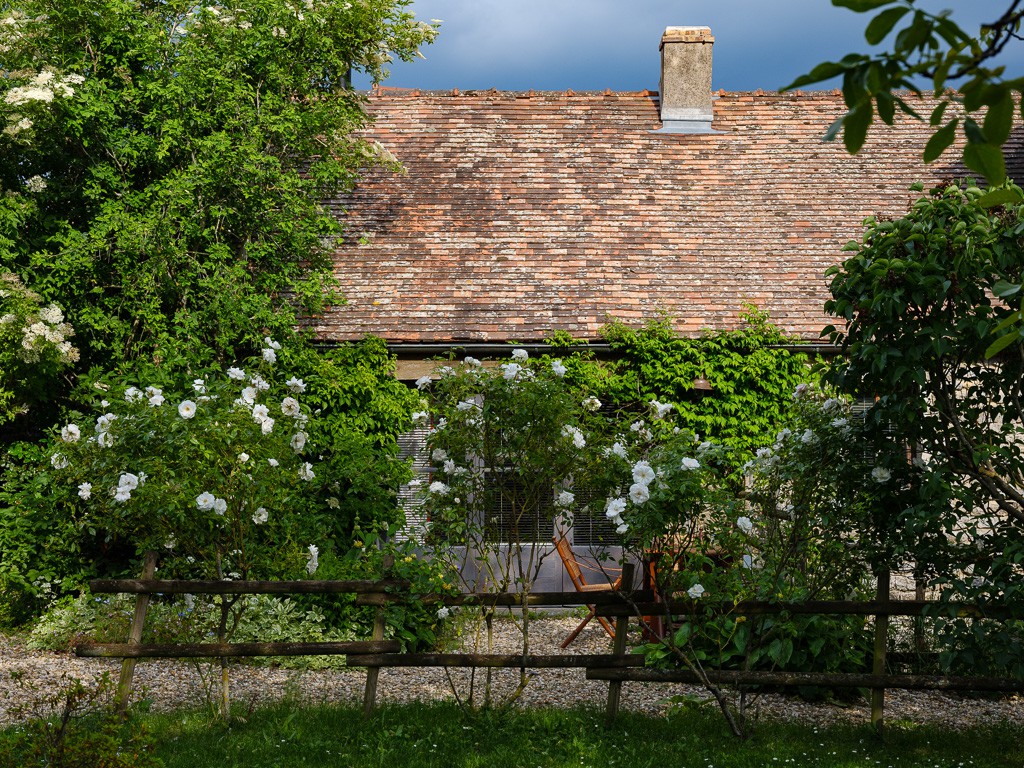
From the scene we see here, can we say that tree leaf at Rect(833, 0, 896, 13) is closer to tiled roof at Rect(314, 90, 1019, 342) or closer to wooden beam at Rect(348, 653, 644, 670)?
wooden beam at Rect(348, 653, 644, 670)

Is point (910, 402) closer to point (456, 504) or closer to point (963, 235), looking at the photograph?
point (963, 235)

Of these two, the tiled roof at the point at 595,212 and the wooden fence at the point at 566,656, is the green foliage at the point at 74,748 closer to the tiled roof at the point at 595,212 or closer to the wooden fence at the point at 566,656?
the wooden fence at the point at 566,656

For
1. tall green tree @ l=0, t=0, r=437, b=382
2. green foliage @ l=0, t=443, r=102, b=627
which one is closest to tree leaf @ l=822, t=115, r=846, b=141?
tall green tree @ l=0, t=0, r=437, b=382

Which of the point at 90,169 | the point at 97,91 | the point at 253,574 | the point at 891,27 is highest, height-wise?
the point at 97,91

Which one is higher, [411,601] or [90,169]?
[90,169]

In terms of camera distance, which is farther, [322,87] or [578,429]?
[322,87]

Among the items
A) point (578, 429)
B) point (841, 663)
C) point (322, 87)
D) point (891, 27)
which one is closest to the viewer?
point (891, 27)

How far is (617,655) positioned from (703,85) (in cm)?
970

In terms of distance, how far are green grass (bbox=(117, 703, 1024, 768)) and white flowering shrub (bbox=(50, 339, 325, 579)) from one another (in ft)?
3.45

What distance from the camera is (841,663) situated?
695 centimetres

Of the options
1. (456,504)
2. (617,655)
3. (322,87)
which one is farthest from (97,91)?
(617,655)

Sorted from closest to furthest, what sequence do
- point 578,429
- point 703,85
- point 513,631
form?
point 578,429 → point 513,631 → point 703,85

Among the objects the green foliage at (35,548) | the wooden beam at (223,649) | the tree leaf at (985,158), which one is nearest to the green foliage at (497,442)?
the wooden beam at (223,649)

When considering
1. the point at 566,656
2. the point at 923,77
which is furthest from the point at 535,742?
the point at 923,77
